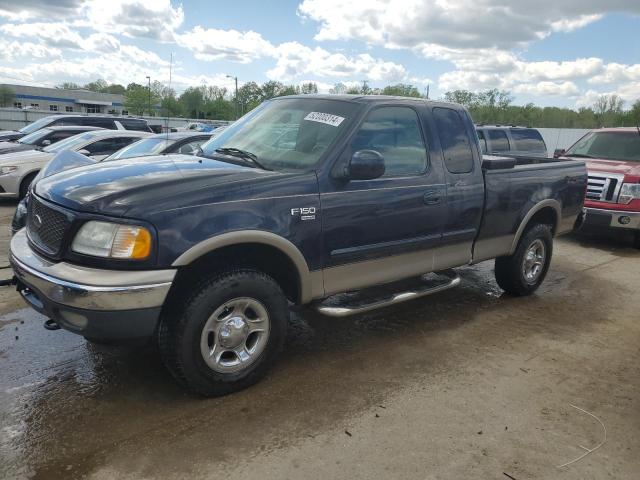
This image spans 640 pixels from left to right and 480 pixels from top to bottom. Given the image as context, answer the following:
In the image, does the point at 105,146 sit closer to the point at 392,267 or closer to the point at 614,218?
the point at 392,267

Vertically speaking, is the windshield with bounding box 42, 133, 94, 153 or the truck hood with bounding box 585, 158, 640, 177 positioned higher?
the truck hood with bounding box 585, 158, 640, 177

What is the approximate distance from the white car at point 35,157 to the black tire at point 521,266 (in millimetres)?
7754

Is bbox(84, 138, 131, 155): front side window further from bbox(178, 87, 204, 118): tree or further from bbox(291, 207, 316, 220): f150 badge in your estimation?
bbox(178, 87, 204, 118): tree

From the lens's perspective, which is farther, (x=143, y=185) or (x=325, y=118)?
(x=325, y=118)

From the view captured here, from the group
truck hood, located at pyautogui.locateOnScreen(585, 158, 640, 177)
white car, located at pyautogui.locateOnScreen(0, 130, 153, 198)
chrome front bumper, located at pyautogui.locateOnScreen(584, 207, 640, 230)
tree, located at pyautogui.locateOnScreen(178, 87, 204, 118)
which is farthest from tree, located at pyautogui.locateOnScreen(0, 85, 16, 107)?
chrome front bumper, located at pyautogui.locateOnScreen(584, 207, 640, 230)

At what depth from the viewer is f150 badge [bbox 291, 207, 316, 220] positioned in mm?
3567

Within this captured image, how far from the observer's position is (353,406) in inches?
136

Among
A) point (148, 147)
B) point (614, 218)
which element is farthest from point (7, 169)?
point (614, 218)

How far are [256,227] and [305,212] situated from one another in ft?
1.35

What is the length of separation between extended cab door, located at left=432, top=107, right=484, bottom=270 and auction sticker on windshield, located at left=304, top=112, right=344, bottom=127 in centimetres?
105

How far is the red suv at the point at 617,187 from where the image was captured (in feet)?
27.7

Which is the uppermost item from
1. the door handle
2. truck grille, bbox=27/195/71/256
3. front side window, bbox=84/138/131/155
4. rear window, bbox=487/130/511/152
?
rear window, bbox=487/130/511/152

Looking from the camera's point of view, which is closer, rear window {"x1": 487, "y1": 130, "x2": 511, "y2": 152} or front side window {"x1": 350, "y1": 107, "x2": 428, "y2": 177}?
front side window {"x1": 350, "y1": 107, "x2": 428, "y2": 177}

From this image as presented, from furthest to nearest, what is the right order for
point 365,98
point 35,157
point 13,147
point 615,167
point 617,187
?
1. point 13,147
2. point 35,157
3. point 615,167
4. point 617,187
5. point 365,98
